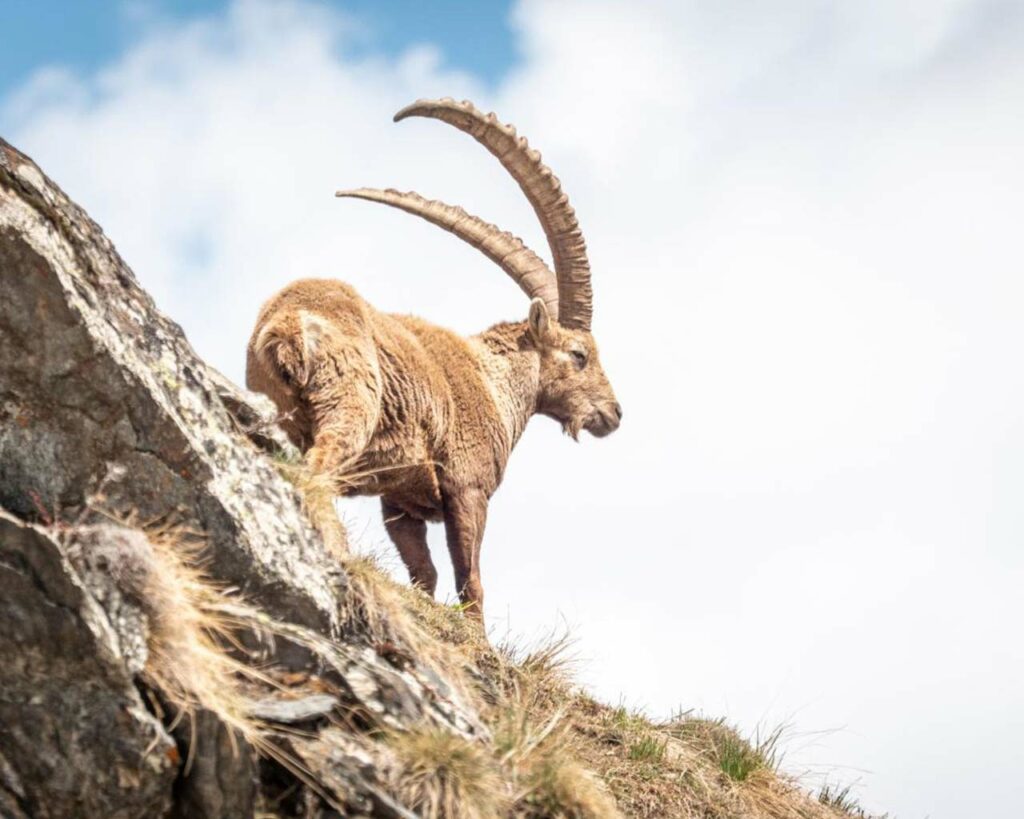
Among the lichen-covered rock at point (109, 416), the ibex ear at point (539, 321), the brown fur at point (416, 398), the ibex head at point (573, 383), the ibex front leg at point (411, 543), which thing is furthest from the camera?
the ibex head at point (573, 383)

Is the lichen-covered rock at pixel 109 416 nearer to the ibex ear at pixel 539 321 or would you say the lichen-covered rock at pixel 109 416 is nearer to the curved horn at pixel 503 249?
the ibex ear at pixel 539 321

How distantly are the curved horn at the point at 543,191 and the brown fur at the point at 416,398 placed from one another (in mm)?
284

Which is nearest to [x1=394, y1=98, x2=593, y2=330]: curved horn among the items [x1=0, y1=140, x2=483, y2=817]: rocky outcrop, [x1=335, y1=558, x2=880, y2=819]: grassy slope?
[x1=335, y1=558, x2=880, y2=819]: grassy slope

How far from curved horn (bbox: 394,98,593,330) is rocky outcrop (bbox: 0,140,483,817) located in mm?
5556

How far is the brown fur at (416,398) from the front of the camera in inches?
321

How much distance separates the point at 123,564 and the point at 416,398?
4.64 meters

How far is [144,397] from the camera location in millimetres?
5305

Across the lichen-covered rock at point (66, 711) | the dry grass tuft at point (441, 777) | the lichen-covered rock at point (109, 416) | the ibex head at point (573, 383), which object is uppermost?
the ibex head at point (573, 383)

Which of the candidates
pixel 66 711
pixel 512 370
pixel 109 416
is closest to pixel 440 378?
pixel 512 370

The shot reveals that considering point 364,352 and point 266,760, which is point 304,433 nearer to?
point 364,352

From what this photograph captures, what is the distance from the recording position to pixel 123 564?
477cm

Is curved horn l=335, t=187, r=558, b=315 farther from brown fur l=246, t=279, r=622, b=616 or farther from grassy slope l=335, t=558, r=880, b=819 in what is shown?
grassy slope l=335, t=558, r=880, b=819

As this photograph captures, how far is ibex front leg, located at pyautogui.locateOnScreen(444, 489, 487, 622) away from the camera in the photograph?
9.56m

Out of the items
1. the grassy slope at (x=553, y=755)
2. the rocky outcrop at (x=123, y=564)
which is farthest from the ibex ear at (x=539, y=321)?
the rocky outcrop at (x=123, y=564)
